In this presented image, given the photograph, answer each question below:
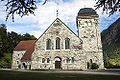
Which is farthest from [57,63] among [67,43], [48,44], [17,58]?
[17,58]

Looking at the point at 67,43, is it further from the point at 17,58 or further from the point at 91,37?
the point at 17,58

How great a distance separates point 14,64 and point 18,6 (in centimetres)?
3351

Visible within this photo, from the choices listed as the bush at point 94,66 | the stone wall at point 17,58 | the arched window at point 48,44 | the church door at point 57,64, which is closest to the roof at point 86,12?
the arched window at point 48,44

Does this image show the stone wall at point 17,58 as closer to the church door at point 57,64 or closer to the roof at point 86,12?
the church door at point 57,64

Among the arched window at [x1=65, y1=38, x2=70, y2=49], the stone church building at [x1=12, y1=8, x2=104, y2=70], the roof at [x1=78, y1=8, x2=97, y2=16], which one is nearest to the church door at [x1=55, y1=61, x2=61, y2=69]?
the stone church building at [x1=12, y1=8, x2=104, y2=70]

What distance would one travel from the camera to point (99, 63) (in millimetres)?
26859

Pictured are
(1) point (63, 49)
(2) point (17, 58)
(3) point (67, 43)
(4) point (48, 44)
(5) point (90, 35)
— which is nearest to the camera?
(1) point (63, 49)

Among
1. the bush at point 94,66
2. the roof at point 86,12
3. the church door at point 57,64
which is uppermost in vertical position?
the roof at point 86,12

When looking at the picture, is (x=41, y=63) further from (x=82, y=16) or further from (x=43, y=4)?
(x=43, y=4)

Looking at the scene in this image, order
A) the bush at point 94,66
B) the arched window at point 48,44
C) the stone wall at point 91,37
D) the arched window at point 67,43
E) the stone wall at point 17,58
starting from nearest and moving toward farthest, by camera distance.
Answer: the arched window at point 67,43
the arched window at point 48,44
the bush at point 94,66
the stone wall at point 91,37
the stone wall at point 17,58

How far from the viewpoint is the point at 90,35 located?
29125 millimetres

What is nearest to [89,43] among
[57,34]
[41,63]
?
[57,34]

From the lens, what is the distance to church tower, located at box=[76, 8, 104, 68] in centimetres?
2739

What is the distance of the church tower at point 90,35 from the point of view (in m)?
27.4
